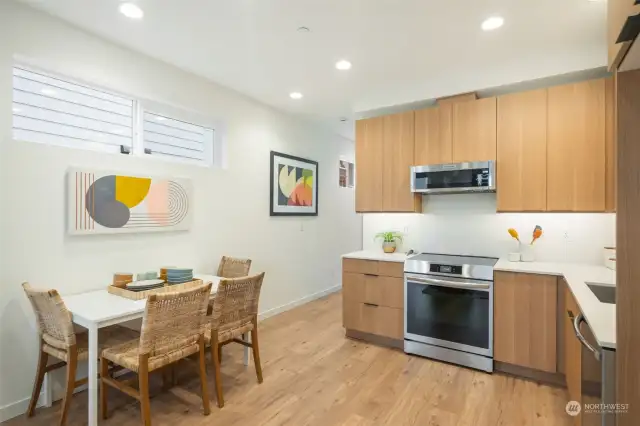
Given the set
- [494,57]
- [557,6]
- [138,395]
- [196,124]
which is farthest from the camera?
[196,124]

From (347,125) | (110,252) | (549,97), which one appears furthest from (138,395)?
(347,125)

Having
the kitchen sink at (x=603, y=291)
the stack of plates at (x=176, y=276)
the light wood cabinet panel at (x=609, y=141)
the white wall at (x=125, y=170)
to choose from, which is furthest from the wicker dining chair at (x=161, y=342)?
the light wood cabinet panel at (x=609, y=141)

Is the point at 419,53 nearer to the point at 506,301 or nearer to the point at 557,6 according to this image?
the point at 557,6

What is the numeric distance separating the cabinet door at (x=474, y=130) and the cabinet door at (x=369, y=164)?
0.79 m

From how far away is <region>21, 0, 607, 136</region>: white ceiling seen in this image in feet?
7.38

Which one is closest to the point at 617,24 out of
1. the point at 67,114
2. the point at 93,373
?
the point at 93,373

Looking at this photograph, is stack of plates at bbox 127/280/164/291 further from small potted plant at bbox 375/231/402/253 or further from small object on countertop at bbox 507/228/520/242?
small object on countertop at bbox 507/228/520/242

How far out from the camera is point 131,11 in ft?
7.59

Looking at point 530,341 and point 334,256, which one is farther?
point 334,256

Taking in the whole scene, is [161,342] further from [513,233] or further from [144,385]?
[513,233]

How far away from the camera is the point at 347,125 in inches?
206

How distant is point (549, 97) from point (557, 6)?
0.92 metres

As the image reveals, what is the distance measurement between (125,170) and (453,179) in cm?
289

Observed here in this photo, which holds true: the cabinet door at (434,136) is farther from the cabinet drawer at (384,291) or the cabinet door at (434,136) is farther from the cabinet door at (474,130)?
the cabinet drawer at (384,291)
